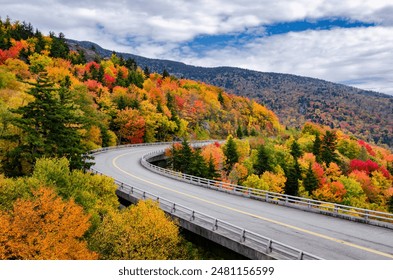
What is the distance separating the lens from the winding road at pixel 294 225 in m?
15.1

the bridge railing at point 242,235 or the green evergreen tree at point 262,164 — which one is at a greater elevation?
the bridge railing at point 242,235

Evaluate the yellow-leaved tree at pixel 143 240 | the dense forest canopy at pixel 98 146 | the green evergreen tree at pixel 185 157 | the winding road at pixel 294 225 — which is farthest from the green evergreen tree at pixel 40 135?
the green evergreen tree at pixel 185 157

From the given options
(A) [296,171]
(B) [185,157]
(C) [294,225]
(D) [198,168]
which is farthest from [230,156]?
(C) [294,225]

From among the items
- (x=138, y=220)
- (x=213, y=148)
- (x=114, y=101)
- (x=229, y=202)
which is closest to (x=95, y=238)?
(x=138, y=220)

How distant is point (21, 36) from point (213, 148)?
10135 cm

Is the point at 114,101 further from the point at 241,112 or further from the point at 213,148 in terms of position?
the point at 241,112

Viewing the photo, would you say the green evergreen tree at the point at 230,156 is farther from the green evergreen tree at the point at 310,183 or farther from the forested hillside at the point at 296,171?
the green evergreen tree at the point at 310,183

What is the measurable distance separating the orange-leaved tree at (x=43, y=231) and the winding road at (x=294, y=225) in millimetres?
8278

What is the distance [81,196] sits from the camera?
26812mm

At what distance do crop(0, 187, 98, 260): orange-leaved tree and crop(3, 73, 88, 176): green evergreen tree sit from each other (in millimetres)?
9961

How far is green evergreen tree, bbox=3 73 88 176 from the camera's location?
31.3m

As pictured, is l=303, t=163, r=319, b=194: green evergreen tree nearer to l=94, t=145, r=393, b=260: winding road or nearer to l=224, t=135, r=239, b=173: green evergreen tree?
l=224, t=135, r=239, b=173: green evergreen tree

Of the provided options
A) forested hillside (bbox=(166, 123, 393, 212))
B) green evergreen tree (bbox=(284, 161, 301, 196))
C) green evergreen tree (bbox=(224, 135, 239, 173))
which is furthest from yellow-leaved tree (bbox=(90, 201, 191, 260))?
green evergreen tree (bbox=(224, 135, 239, 173))

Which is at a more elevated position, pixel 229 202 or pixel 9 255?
pixel 229 202
